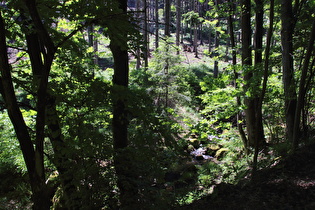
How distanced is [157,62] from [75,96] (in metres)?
8.44

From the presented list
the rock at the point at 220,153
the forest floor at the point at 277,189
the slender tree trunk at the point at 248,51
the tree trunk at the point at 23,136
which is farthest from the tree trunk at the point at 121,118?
the rock at the point at 220,153

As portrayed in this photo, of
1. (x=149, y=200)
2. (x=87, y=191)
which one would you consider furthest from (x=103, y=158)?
(x=149, y=200)

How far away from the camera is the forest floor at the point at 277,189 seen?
3158mm

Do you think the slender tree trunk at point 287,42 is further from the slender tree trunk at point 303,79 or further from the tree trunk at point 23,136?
the tree trunk at point 23,136

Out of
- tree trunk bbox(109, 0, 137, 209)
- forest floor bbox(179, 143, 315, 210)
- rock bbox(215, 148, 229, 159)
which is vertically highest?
tree trunk bbox(109, 0, 137, 209)

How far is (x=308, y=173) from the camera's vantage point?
370cm

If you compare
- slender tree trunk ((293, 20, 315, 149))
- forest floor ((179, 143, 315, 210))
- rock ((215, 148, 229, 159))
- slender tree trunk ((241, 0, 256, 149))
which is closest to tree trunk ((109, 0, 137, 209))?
forest floor ((179, 143, 315, 210))

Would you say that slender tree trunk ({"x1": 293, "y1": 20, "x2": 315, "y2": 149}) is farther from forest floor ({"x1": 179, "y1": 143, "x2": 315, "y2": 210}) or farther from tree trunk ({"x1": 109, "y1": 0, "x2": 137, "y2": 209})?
tree trunk ({"x1": 109, "y1": 0, "x2": 137, "y2": 209})

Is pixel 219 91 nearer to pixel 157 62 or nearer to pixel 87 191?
pixel 87 191

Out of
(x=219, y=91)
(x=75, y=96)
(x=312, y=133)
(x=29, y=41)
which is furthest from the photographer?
(x=312, y=133)

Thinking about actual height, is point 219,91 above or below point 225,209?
above

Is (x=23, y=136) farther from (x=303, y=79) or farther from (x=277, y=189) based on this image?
(x=303, y=79)

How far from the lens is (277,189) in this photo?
3537 millimetres

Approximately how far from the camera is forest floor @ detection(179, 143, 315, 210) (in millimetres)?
3158
